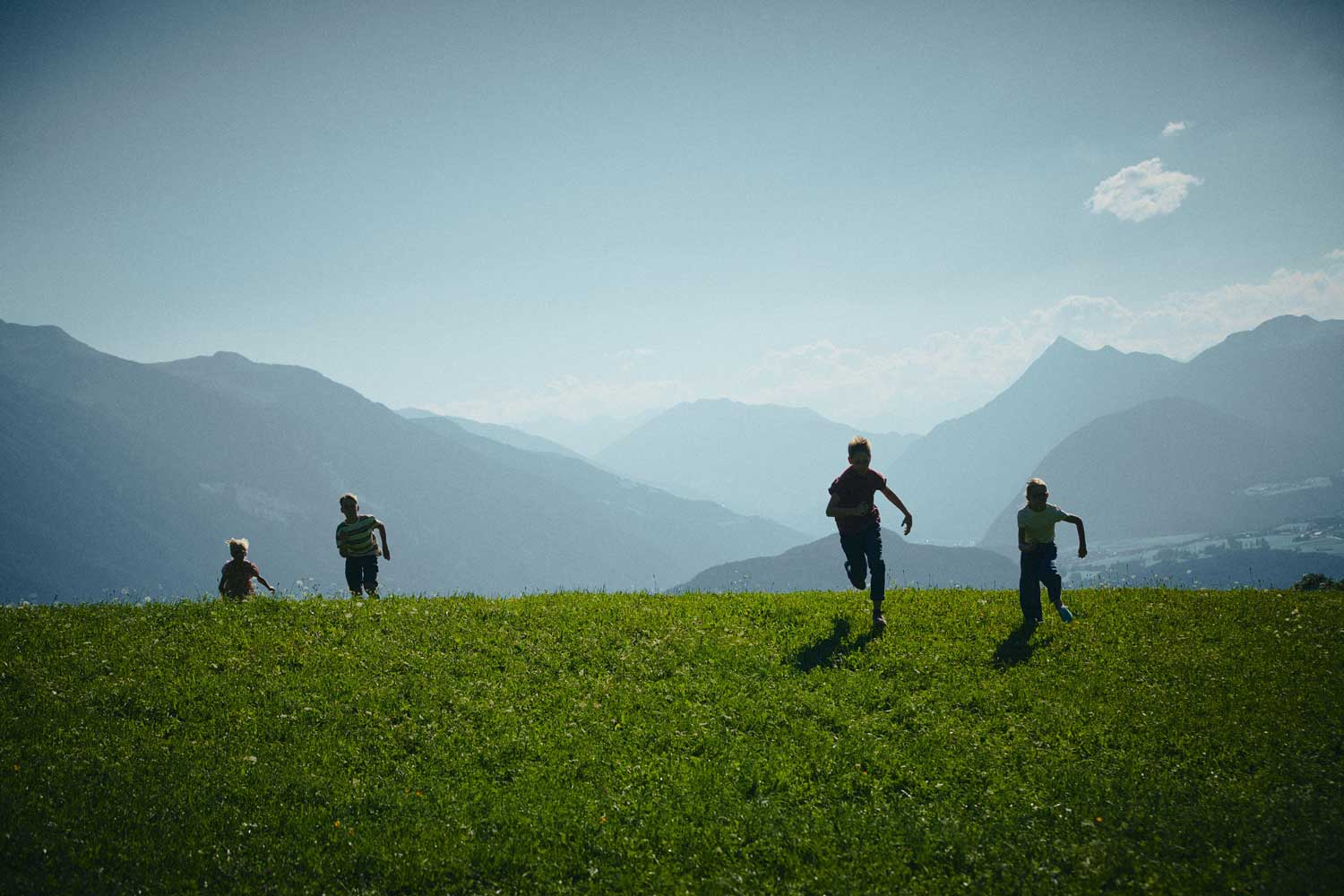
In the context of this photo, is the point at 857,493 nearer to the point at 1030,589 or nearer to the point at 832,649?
the point at 832,649

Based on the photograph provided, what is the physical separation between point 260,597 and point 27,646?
12.7 feet

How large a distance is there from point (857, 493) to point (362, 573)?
12.2 meters

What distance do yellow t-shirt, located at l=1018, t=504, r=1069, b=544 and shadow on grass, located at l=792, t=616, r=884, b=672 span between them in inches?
136

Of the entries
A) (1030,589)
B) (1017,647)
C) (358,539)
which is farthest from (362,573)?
(1030,589)

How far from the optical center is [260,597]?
48.7 ft

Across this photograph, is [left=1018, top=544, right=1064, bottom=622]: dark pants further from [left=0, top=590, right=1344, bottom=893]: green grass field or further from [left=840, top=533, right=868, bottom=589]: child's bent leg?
[left=840, top=533, right=868, bottom=589]: child's bent leg

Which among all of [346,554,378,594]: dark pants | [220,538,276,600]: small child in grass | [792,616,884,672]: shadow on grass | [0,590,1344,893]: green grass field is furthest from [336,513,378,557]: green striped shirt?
[792,616,884,672]: shadow on grass

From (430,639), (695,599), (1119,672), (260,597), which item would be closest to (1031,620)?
(1119,672)

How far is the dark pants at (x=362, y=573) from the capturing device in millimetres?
16328

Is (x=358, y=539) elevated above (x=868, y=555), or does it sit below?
above

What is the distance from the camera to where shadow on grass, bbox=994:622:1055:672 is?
11.9 m

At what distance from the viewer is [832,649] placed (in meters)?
12.8

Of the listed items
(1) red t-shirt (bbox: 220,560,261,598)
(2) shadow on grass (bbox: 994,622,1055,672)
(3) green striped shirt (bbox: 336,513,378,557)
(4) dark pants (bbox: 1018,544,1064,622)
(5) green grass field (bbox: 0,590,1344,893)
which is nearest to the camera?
(5) green grass field (bbox: 0,590,1344,893)

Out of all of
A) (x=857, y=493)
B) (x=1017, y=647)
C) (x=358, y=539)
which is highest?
(x=857, y=493)
